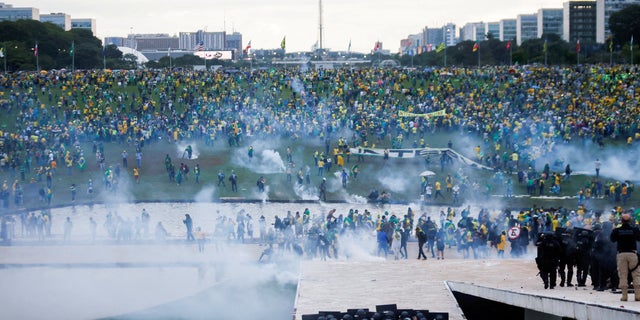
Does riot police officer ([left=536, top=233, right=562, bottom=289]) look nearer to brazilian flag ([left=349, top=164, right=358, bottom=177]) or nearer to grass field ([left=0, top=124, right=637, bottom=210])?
grass field ([left=0, top=124, right=637, bottom=210])

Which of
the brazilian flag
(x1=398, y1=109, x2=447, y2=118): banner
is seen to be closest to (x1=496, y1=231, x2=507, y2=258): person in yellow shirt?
the brazilian flag

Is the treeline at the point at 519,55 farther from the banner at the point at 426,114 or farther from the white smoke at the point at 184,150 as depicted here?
the white smoke at the point at 184,150

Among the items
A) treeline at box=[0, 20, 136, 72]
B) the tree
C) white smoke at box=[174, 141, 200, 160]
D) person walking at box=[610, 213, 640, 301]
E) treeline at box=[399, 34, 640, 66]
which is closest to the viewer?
person walking at box=[610, 213, 640, 301]

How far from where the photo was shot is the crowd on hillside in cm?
5188

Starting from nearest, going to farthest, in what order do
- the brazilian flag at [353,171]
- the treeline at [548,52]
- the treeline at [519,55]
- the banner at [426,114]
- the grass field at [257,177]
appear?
1. the grass field at [257,177]
2. the brazilian flag at [353,171]
3. the banner at [426,114]
4. the treeline at [519,55]
5. the treeline at [548,52]

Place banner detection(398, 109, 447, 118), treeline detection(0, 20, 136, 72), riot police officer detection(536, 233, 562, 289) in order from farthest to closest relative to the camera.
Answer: treeline detection(0, 20, 136, 72), banner detection(398, 109, 447, 118), riot police officer detection(536, 233, 562, 289)

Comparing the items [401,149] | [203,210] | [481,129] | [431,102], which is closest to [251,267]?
[203,210]

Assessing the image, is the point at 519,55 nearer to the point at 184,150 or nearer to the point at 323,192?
the point at 184,150

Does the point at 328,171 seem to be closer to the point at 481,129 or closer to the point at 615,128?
the point at 481,129

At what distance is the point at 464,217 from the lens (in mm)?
34625

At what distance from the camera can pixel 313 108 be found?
199 ft

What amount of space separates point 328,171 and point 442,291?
26551 mm

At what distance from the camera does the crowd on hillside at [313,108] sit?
5188 cm

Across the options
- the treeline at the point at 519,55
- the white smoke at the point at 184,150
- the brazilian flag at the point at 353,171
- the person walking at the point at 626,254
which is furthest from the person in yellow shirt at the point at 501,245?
the treeline at the point at 519,55
